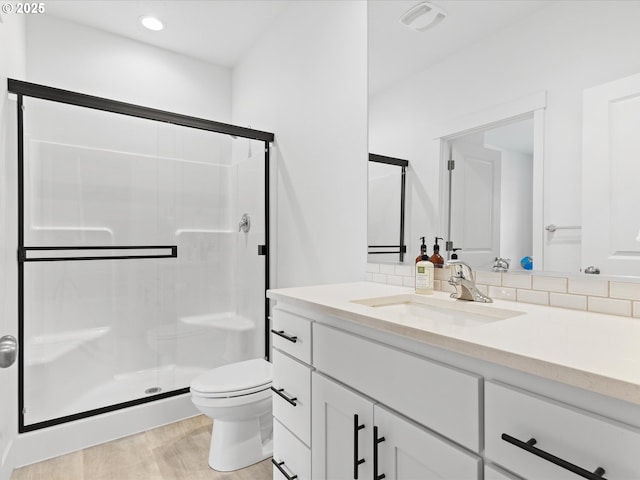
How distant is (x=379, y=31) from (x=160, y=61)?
1.99m

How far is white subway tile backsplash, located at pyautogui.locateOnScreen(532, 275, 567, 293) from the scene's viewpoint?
107 cm

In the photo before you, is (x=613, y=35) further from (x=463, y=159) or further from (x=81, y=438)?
(x=81, y=438)

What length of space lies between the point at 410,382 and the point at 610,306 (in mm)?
590

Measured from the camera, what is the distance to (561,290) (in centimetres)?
107

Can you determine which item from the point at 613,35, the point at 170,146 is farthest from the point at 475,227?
the point at 170,146

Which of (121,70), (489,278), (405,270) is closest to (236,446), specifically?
(405,270)

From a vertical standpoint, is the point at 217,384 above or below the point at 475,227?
below

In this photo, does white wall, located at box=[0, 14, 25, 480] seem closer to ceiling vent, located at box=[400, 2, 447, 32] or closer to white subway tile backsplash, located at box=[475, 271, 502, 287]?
ceiling vent, located at box=[400, 2, 447, 32]

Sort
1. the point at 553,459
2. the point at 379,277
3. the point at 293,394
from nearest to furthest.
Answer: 1. the point at 553,459
2. the point at 293,394
3. the point at 379,277

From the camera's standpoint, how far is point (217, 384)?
1803 mm

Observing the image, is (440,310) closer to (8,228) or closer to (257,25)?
(8,228)

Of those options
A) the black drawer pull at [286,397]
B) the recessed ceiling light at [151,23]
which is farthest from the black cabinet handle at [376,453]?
the recessed ceiling light at [151,23]

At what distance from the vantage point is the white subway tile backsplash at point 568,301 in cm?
103

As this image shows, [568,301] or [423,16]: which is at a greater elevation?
[423,16]
